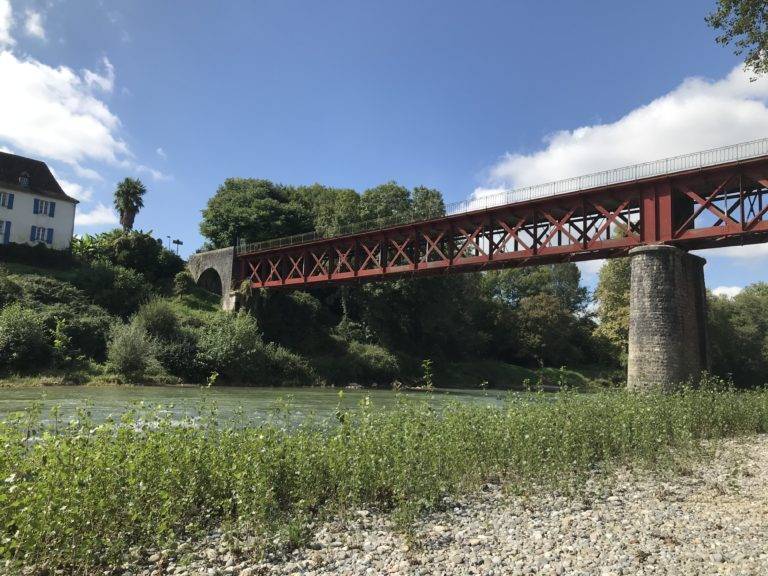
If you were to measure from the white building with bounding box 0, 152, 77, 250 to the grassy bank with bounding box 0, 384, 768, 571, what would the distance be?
51.7m

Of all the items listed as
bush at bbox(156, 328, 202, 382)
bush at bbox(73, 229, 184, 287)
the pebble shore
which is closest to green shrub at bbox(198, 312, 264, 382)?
bush at bbox(156, 328, 202, 382)

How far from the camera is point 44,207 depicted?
174 feet

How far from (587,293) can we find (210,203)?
5788 cm

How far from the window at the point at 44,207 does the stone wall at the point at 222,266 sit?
13.7m

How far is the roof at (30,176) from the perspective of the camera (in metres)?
51.7

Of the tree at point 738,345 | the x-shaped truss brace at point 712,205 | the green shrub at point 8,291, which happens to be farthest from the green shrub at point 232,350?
the tree at point 738,345

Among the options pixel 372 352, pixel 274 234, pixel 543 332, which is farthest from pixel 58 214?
pixel 543 332

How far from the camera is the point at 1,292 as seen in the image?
39219mm

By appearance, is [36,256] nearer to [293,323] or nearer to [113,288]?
[113,288]

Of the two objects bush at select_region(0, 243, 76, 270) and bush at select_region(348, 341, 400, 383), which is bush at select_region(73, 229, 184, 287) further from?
bush at select_region(348, 341, 400, 383)

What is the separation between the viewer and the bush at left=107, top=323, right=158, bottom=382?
118ft

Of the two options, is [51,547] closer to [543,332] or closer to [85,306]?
[85,306]

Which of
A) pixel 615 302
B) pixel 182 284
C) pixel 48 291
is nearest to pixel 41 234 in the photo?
pixel 48 291

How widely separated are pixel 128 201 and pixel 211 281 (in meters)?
13.5
